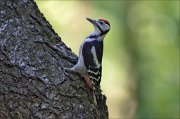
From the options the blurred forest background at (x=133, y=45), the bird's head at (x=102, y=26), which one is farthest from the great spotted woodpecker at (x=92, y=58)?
the blurred forest background at (x=133, y=45)

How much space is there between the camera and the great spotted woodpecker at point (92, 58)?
151 inches

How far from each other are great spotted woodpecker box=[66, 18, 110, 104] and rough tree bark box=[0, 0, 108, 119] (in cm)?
10

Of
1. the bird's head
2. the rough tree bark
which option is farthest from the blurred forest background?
the rough tree bark

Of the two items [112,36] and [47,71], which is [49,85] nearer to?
[47,71]

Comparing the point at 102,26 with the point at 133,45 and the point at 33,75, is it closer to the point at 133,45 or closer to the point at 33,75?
the point at 33,75

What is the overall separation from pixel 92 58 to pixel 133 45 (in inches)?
269

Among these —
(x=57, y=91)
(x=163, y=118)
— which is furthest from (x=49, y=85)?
(x=163, y=118)

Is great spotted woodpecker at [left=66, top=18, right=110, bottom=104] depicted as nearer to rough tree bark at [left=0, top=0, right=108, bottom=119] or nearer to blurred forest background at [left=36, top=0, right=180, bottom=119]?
rough tree bark at [left=0, top=0, right=108, bottom=119]

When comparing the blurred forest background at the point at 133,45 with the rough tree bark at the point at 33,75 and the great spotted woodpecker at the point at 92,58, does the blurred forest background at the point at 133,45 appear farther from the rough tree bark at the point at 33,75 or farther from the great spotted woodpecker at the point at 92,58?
the rough tree bark at the point at 33,75

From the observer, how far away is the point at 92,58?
4.30 metres

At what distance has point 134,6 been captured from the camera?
10969 millimetres

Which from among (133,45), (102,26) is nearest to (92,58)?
(102,26)

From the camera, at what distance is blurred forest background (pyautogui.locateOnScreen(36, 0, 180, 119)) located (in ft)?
29.4

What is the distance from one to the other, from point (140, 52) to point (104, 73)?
34.8 inches
